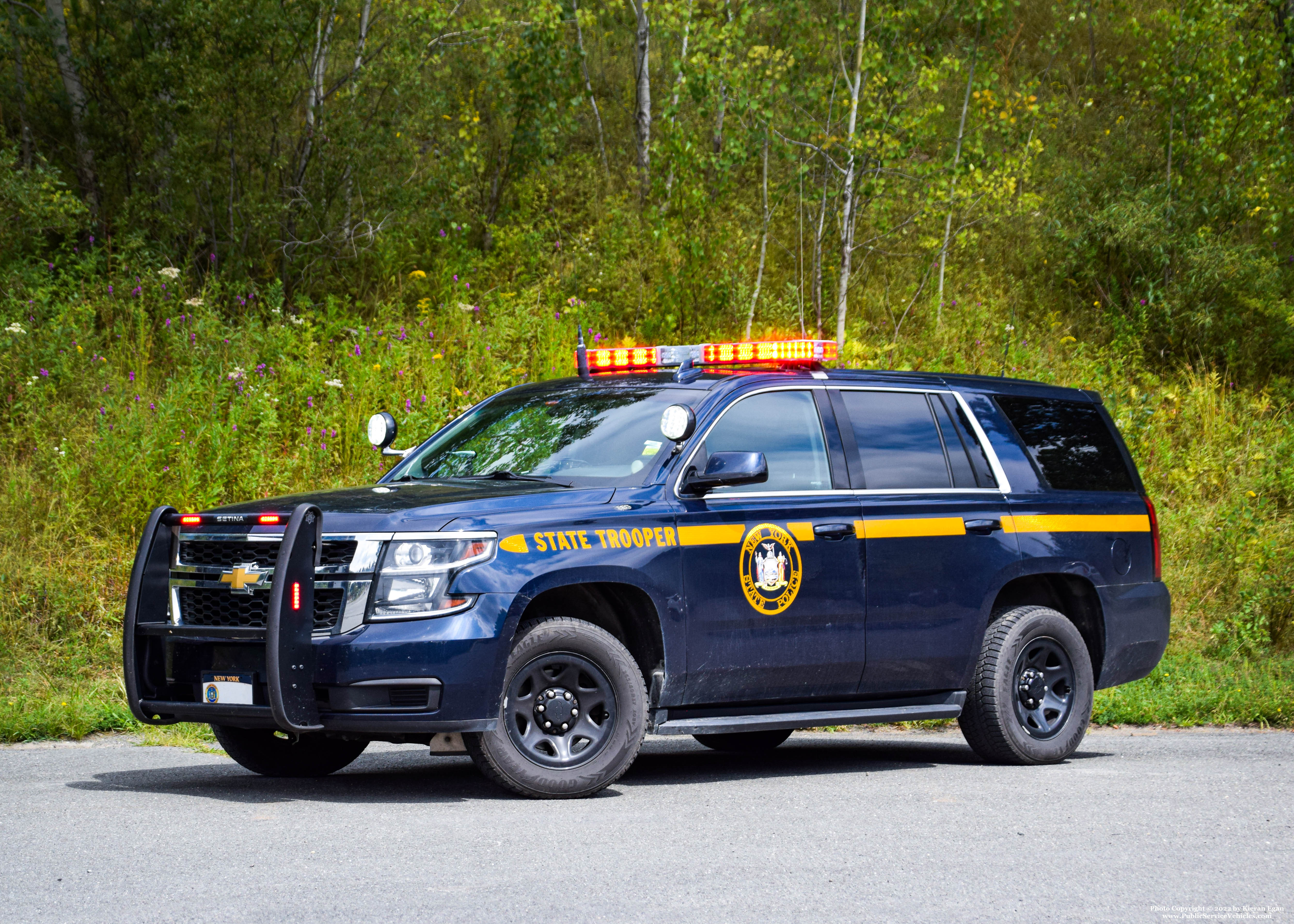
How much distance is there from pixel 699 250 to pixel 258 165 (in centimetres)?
509

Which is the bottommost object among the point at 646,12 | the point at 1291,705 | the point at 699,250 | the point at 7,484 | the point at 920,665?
the point at 1291,705

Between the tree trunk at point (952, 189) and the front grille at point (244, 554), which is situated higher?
the tree trunk at point (952, 189)

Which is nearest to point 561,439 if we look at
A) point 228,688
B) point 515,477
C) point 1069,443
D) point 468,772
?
point 515,477

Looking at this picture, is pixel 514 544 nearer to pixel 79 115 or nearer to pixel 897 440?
pixel 897 440

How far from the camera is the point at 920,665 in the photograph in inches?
299

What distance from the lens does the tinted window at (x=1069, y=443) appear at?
8422 millimetres

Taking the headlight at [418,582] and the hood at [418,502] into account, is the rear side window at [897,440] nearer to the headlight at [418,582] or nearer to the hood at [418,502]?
the hood at [418,502]

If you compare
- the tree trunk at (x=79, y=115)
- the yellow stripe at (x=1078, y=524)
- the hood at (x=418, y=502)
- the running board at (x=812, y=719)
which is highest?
the tree trunk at (x=79, y=115)

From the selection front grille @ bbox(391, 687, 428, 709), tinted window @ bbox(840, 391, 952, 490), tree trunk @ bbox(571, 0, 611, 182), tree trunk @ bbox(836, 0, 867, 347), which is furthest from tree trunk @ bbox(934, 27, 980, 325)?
front grille @ bbox(391, 687, 428, 709)

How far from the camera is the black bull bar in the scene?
19.6ft

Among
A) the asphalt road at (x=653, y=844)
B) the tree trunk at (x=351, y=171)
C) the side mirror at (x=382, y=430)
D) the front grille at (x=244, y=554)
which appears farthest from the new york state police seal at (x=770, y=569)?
the tree trunk at (x=351, y=171)

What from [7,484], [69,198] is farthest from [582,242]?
[7,484]

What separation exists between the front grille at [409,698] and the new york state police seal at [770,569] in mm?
1694

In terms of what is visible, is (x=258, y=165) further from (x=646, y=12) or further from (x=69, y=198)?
(x=646, y=12)
